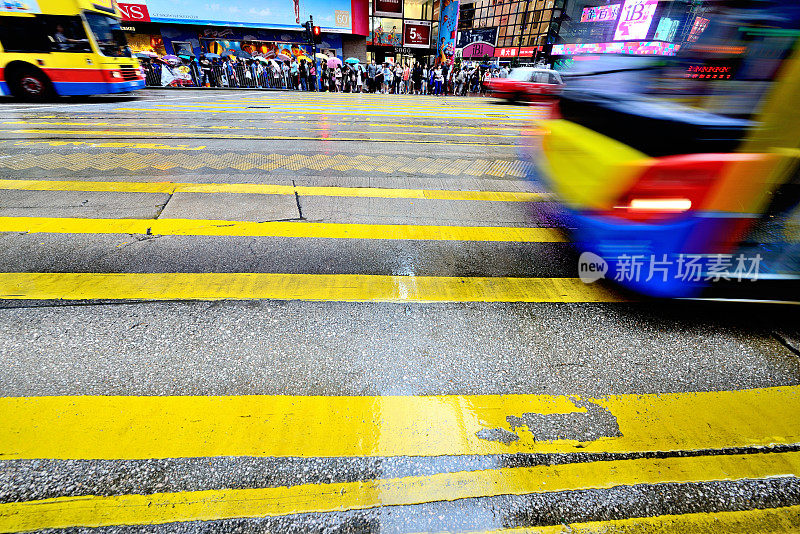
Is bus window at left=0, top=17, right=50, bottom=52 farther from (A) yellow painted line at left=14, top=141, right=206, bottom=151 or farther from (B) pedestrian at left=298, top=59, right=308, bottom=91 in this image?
(B) pedestrian at left=298, top=59, right=308, bottom=91

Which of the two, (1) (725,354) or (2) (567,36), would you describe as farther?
(2) (567,36)

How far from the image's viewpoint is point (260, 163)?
5.93 meters

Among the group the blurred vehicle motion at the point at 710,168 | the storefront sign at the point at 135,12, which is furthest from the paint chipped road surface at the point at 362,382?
the storefront sign at the point at 135,12

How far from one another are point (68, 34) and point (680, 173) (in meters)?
15.6

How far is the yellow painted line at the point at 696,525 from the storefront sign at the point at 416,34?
41.9 meters

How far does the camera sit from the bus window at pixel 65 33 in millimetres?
10578

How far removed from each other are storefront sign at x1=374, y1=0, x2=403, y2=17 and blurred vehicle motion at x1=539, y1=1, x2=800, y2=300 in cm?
3893

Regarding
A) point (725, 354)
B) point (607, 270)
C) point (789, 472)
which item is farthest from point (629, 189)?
point (789, 472)

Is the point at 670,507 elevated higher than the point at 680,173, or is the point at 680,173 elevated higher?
the point at 680,173

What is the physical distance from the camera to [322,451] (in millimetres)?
1760

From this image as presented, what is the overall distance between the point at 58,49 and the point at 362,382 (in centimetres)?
1498

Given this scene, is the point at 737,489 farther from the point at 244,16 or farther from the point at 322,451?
the point at 244,16

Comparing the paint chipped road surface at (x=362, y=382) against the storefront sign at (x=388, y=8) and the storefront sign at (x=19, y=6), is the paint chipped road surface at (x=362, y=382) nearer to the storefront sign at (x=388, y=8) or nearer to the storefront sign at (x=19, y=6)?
the storefront sign at (x=19, y=6)

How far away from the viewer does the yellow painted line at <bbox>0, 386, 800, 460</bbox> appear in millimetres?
1758
